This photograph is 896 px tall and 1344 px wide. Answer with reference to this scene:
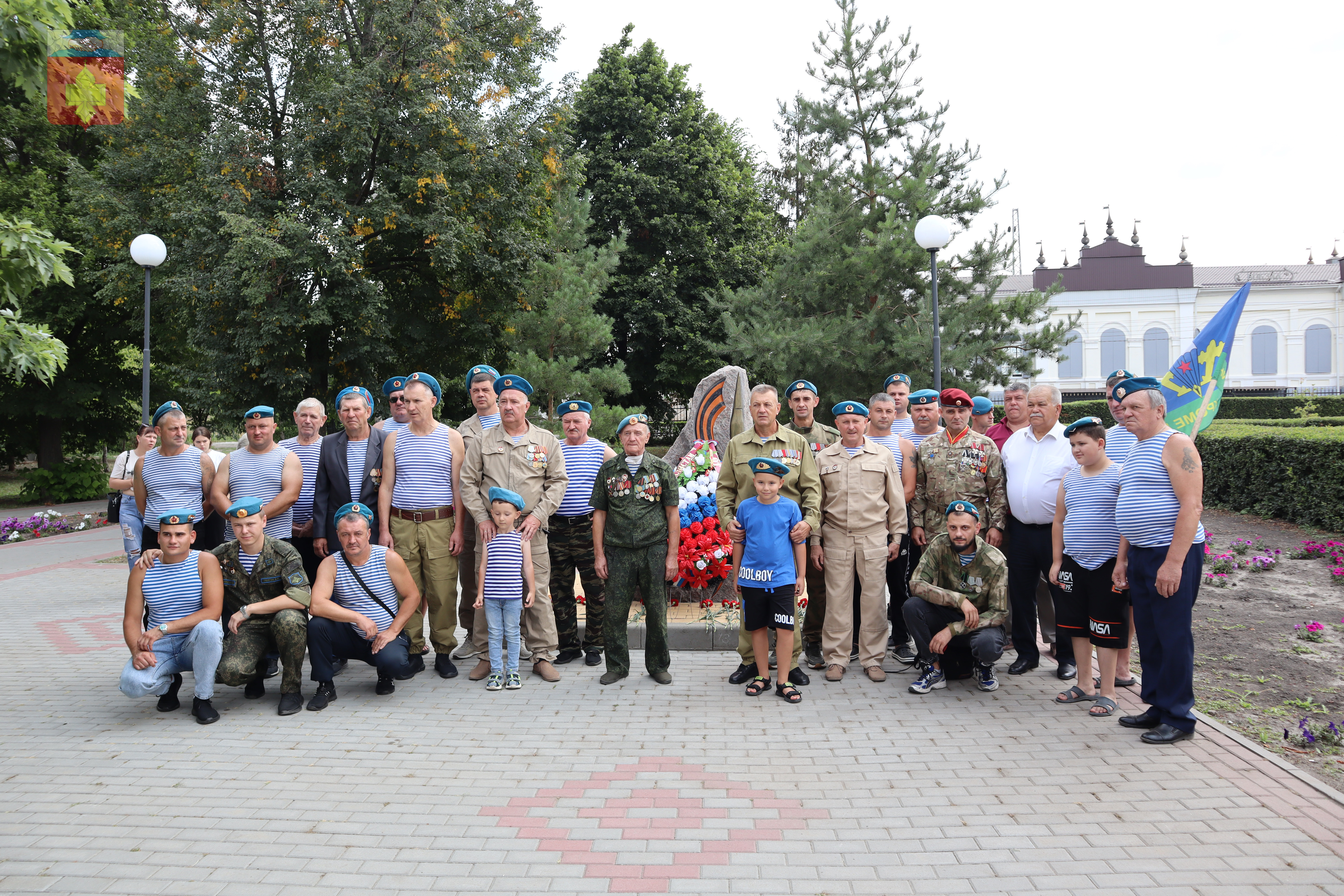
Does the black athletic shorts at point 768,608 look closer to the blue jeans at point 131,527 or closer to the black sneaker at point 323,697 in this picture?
the black sneaker at point 323,697

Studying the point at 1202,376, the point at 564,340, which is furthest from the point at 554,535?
the point at 564,340

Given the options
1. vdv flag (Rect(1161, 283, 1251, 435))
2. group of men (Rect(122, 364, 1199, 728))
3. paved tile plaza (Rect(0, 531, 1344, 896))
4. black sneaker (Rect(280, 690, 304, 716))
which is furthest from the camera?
vdv flag (Rect(1161, 283, 1251, 435))

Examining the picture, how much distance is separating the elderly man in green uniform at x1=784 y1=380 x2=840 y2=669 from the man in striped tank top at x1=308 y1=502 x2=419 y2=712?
286cm

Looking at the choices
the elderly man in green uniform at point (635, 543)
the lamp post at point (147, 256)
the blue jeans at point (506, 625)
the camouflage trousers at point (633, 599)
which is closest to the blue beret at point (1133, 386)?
the elderly man in green uniform at point (635, 543)

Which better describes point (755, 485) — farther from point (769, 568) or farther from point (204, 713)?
point (204, 713)

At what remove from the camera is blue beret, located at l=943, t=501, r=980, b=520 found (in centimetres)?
520

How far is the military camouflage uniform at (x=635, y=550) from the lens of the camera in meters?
5.58

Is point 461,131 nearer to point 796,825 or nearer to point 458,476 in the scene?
point 458,476

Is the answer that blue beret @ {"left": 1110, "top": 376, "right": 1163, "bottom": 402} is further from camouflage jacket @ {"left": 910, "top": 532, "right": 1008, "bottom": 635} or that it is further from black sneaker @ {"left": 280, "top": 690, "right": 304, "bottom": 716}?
black sneaker @ {"left": 280, "top": 690, "right": 304, "bottom": 716}

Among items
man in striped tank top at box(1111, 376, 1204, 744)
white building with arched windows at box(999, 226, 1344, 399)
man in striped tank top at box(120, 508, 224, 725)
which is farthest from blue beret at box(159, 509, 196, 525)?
white building with arched windows at box(999, 226, 1344, 399)

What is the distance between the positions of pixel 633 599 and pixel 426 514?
1.65m

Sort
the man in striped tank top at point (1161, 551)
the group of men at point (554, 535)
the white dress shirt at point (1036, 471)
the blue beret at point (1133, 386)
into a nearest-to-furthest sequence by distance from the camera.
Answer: the man in striped tank top at point (1161, 551)
the blue beret at point (1133, 386)
the group of men at point (554, 535)
the white dress shirt at point (1036, 471)

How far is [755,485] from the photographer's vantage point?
557cm

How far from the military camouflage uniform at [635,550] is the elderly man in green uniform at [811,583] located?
1.07 metres
